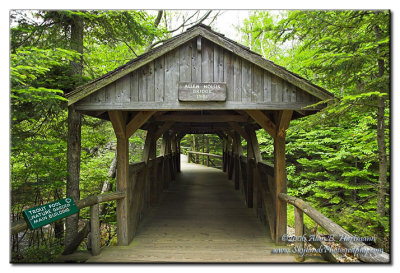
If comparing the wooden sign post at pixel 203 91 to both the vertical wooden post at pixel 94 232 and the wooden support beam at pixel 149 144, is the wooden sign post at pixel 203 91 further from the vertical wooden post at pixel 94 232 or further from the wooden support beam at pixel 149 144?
the wooden support beam at pixel 149 144

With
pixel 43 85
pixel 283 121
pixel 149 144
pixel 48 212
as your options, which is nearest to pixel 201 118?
pixel 149 144

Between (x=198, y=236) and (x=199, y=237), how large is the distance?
0.05m

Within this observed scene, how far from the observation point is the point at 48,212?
2.67 m

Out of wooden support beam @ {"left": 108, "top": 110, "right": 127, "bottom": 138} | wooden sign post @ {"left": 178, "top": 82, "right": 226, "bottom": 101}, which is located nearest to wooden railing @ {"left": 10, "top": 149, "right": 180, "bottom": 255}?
wooden support beam @ {"left": 108, "top": 110, "right": 127, "bottom": 138}

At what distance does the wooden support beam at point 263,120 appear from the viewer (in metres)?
3.94

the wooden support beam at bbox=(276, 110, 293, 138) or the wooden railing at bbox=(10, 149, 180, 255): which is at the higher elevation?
the wooden support beam at bbox=(276, 110, 293, 138)

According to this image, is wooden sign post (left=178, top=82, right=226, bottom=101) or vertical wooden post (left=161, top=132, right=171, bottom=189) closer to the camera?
wooden sign post (left=178, top=82, right=226, bottom=101)

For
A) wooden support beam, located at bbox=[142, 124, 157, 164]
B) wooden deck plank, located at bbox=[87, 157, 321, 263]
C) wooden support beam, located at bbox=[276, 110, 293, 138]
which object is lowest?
wooden deck plank, located at bbox=[87, 157, 321, 263]

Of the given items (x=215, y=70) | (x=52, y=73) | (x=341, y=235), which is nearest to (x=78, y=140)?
(x=52, y=73)

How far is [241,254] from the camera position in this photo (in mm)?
3604

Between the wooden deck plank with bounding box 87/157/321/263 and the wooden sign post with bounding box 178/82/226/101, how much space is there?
7.95 ft

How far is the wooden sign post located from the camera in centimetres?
340

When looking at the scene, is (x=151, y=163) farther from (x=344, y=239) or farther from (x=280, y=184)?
(x=344, y=239)

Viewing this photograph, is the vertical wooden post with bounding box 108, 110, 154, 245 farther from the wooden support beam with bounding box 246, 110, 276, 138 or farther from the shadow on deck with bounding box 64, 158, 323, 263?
the wooden support beam with bounding box 246, 110, 276, 138
